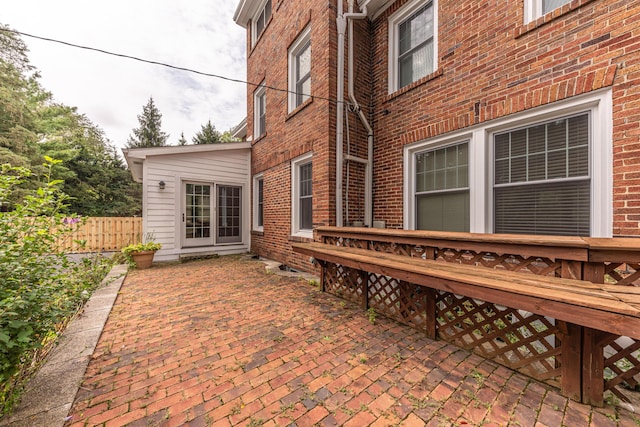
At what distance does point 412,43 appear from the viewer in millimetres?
4297

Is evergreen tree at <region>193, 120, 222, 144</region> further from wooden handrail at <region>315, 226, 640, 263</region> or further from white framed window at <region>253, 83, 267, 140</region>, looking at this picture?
wooden handrail at <region>315, 226, 640, 263</region>

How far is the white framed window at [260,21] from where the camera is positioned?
24.1 ft

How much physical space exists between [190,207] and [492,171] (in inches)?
283

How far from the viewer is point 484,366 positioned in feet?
6.65

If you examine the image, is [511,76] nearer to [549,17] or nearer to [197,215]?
[549,17]

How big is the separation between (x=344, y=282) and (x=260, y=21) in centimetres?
863

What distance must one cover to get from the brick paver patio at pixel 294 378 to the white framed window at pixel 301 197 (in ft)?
8.37

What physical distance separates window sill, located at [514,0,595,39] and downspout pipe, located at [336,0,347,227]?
8.33 ft

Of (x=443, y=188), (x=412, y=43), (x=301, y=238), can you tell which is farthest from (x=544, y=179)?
(x=301, y=238)

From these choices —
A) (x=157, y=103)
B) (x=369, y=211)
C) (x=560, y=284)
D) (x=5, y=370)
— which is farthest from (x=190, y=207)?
(x=157, y=103)

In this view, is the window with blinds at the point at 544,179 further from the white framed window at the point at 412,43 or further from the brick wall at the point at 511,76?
the white framed window at the point at 412,43

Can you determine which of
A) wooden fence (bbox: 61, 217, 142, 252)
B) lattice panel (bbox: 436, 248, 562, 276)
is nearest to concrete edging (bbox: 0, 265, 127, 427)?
lattice panel (bbox: 436, 248, 562, 276)

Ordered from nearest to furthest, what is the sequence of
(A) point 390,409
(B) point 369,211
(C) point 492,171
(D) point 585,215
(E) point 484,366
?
(A) point 390,409, (E) point 484,366, (D) point 585,215, (C) point 492,171, (B) point 369,211

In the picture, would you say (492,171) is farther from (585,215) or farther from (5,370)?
(5,370)
